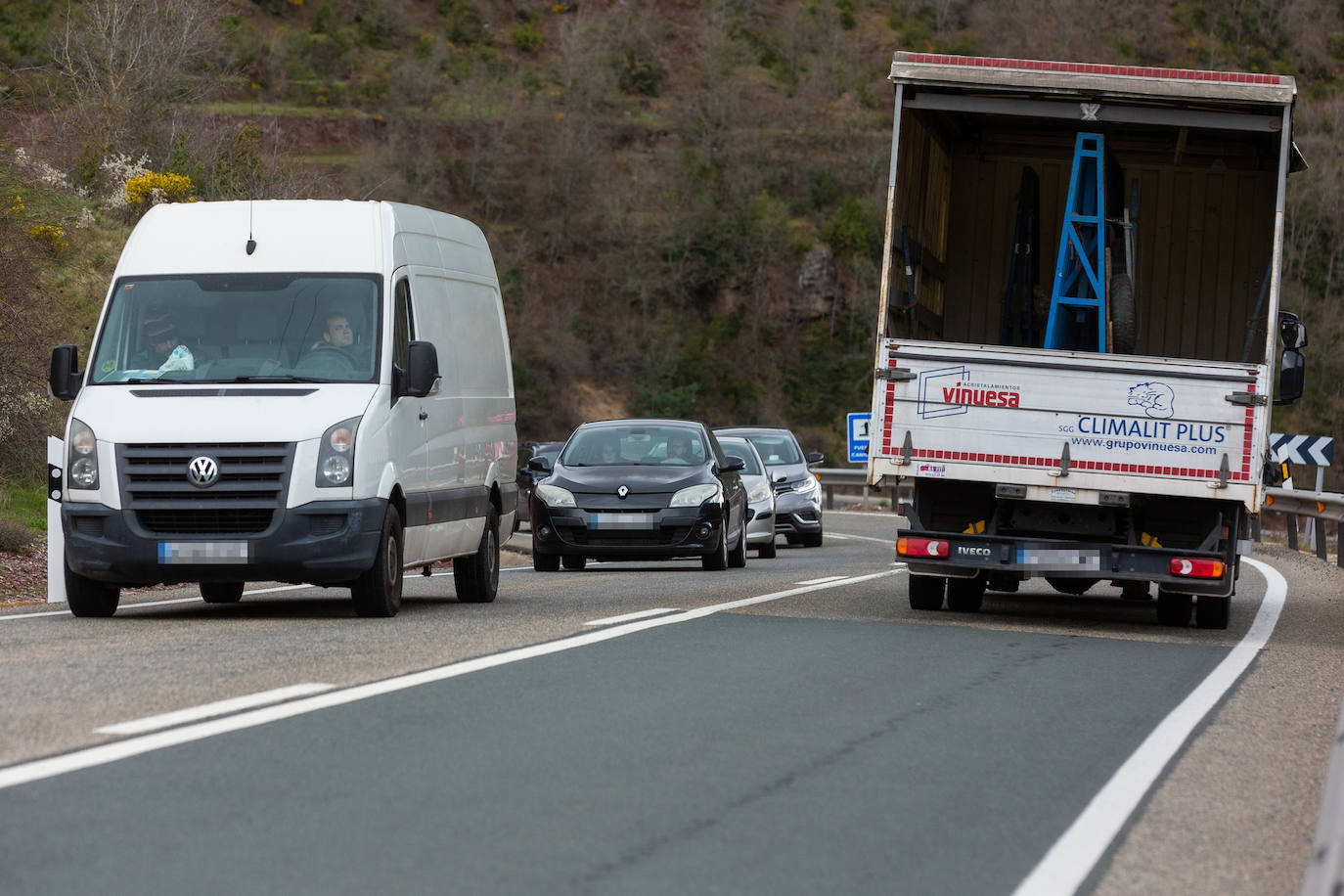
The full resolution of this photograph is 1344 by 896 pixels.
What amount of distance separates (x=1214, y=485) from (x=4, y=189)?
14109 millimetres

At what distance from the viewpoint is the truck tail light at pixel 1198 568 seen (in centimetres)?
1301

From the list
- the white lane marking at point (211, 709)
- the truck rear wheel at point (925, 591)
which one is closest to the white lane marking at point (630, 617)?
the truck rear wheel at point (925, 591)

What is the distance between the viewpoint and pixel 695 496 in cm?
1933

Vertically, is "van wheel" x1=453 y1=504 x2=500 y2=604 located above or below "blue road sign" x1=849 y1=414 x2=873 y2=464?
below

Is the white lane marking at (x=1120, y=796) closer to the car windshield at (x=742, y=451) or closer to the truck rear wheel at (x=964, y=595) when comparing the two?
the truck rear wheel at (x=964, y=595)

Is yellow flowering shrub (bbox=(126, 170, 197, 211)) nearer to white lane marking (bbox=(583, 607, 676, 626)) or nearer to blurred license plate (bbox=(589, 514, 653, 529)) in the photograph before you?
blurred license plate (bbox=(589, 514, 653, 529))

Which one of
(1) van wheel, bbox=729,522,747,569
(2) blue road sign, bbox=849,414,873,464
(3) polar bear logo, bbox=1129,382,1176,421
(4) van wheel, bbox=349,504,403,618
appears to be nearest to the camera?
(4) van wheel, bbox=349,504,403,618


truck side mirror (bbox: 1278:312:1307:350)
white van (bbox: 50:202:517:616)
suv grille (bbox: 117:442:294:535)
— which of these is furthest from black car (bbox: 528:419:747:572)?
suv grille (bbox: 117:442:294:535)

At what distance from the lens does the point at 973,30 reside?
423ft

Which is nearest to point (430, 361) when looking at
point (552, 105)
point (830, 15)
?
point (552, 105)

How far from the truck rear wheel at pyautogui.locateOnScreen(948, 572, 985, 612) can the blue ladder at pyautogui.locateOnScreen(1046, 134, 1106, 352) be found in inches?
75.0

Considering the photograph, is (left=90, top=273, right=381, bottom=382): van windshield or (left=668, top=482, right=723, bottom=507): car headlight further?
(left=668, top=482, right=723, bottom=507): car headlight

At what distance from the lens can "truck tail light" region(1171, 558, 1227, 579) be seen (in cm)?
1301

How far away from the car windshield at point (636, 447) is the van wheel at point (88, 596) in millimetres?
7955
